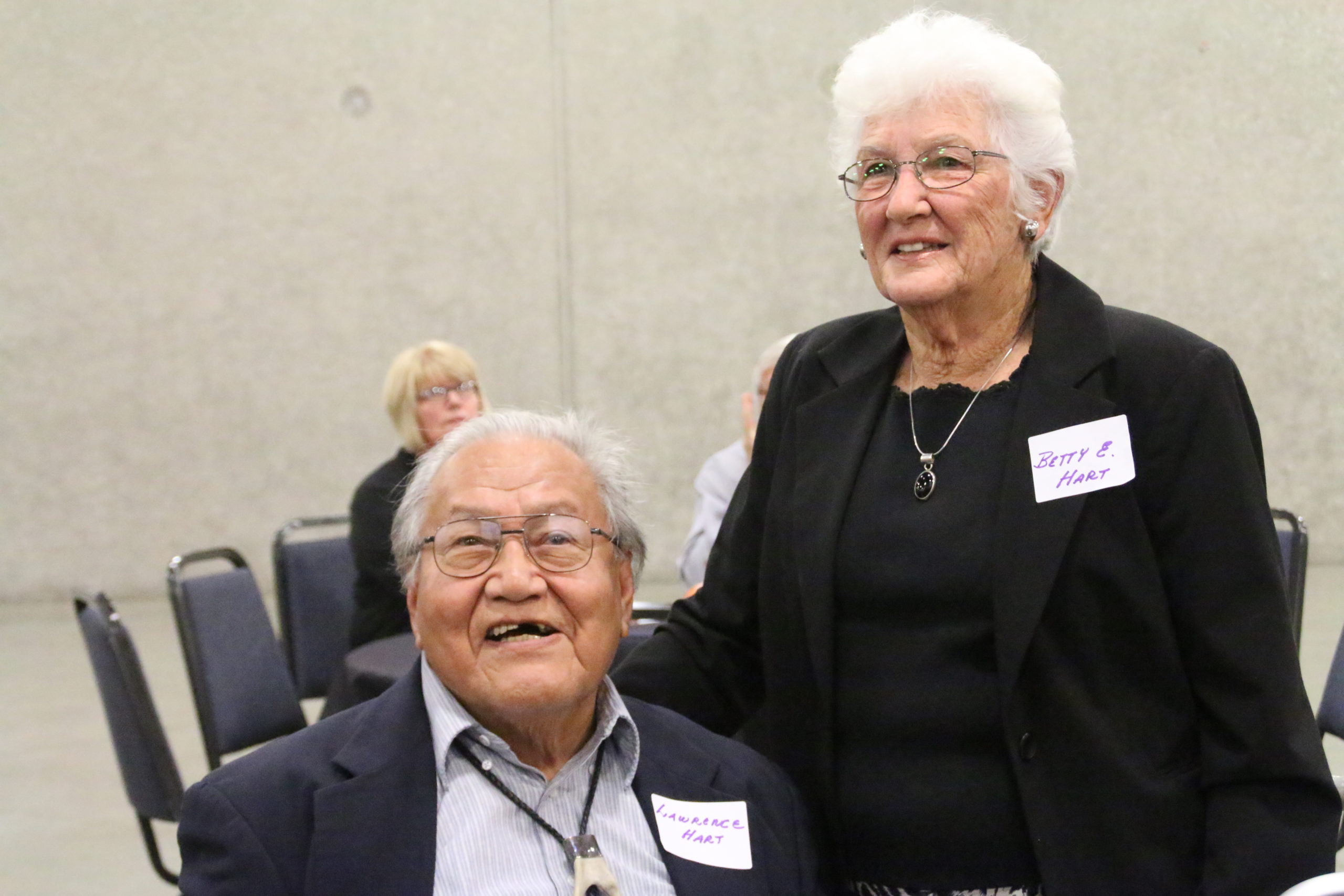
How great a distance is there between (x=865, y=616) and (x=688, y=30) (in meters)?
6.96

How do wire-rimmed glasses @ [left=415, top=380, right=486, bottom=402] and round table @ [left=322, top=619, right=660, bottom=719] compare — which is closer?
round table @ [left=322, top=619, right=660, bottom=719]

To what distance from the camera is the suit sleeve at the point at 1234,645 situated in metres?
1.40

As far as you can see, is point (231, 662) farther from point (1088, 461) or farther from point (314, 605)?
point (1088, 461)

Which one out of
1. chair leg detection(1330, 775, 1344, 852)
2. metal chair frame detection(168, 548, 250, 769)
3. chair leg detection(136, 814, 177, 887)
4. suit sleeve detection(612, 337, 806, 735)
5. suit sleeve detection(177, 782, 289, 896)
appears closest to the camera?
suit sleeve detection(177, 782, 289, 896)

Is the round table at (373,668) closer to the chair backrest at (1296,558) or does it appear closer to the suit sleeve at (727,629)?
the suit sleeve at (727,629)

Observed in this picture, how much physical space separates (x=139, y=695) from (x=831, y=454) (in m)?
1.74

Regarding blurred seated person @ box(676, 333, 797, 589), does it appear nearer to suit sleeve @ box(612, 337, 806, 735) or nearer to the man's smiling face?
suit sleeve @ box(612, 337, 806, 735)

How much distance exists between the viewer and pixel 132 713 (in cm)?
274

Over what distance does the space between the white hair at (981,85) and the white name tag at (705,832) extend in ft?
2.64

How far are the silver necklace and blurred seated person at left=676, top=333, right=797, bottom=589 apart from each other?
2.27m

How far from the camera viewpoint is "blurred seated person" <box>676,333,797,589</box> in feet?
13.3

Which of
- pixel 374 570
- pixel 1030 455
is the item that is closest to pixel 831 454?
pixel 1030 455

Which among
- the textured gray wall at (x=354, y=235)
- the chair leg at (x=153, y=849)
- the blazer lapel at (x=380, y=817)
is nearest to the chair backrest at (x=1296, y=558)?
the blazer lapel at (x=380, y=817)

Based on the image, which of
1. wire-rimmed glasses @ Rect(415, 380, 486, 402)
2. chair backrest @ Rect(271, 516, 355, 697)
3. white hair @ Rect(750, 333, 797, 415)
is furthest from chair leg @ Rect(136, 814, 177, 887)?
white hair @ Rect(750, 333, 797, 415)
